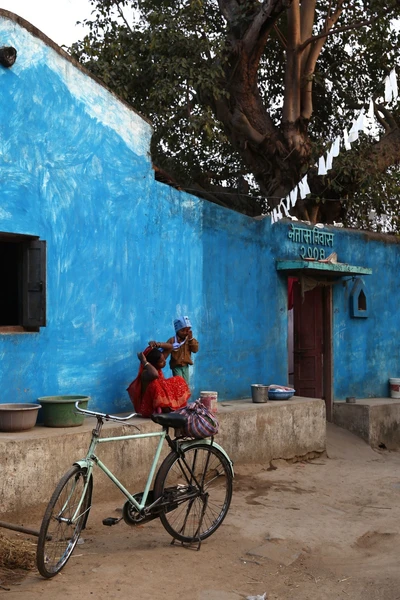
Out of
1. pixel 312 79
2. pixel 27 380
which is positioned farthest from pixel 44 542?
pixel 312 79

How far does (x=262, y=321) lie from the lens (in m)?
9.89

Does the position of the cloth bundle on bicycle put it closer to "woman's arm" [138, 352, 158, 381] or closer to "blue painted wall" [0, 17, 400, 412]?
"woman's arm" [138, 352, 158, 381]

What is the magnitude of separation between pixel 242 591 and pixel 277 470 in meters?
3.83

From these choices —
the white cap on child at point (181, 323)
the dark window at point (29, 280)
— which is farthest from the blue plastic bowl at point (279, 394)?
the dark window at point (29, 280)

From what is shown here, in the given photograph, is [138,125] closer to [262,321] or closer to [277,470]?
[262,321]

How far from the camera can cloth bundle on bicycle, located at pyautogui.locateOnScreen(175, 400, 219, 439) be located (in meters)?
5.27

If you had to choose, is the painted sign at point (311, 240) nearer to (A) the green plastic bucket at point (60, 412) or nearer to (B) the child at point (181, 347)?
(B) the child at point (181, 347)

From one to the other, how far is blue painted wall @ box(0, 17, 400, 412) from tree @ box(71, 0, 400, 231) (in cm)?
281

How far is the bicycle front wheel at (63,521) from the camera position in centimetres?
438

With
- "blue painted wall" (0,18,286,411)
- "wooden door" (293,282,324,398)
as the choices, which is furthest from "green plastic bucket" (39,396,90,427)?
"wooden door" (293,282,324,398)

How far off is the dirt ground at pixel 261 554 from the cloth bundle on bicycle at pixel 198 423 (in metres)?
0.81

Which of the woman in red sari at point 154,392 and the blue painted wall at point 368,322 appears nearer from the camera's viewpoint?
the woman in red sari at point 154,392

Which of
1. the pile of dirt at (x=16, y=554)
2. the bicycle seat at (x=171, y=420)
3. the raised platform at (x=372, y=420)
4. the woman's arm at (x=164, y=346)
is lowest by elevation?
the pile of dirt at (x=16, y=554)

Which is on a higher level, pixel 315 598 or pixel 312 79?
pixel 312 79
